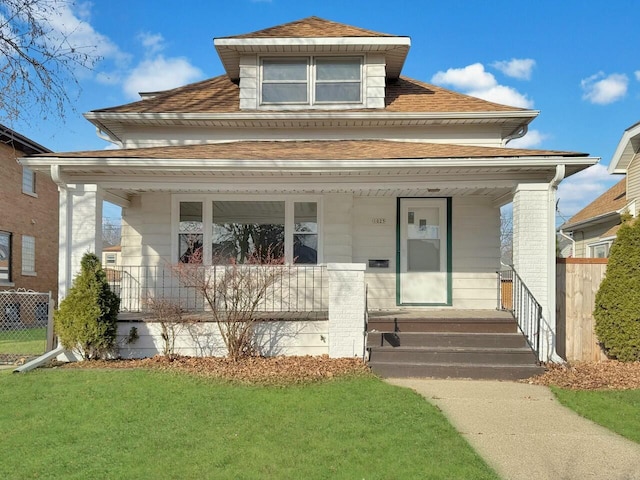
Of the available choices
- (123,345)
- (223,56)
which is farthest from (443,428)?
(223,56)

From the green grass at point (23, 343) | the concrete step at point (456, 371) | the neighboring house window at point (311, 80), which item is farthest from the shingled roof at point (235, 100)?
the concrete step at point (456, 371)

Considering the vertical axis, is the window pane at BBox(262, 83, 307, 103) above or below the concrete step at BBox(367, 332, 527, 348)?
above

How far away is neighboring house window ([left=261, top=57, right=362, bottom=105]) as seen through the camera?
10.4m

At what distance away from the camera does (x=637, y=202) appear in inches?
575

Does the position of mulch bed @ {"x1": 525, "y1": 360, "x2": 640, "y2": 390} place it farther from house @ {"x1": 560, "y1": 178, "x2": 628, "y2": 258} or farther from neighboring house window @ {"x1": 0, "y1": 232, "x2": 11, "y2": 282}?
neighboring house window @ {"x1": 0, "y1": 232, "x2": 11, "y2": 282}

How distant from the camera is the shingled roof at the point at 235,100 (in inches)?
397

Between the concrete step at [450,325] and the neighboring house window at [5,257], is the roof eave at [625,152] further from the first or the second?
the neighboring house window at [5,257]

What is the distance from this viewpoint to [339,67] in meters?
10.5

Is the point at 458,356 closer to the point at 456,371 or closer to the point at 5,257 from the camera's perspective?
the point at 456,371

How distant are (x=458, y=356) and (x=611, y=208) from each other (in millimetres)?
12198

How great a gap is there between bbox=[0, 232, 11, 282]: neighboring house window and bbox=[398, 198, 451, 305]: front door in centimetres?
1383

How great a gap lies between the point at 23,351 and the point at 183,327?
357cm

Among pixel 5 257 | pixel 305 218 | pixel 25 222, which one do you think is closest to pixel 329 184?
pixel 305 218

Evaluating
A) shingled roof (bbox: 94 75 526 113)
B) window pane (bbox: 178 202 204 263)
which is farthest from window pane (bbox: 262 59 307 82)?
window pane (bbox: 178 202 204 263)
